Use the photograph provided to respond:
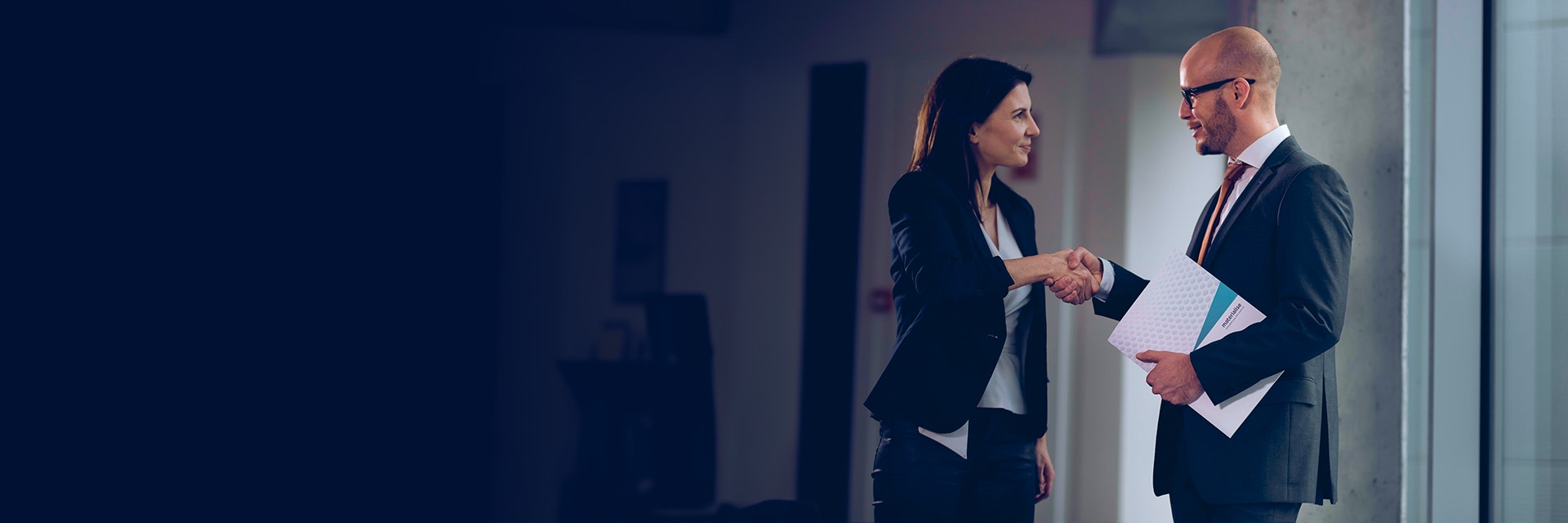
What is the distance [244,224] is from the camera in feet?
8.86

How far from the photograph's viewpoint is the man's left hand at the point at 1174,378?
1.64m

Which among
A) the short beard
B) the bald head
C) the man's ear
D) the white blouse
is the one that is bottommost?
the white blouse

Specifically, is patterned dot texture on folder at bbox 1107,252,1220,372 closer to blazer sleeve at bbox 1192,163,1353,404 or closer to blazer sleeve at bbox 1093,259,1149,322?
blazer sleeve at bbox 1192,163,1353,404

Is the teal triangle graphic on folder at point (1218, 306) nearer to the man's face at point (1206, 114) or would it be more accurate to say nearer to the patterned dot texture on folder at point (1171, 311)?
the patterned dot texture on folder at point (1171, 311)

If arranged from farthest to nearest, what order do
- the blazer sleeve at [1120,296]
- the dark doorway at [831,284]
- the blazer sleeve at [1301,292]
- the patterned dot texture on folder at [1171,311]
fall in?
the dark doorway at [831,284] → the blazer sleeve at [1120,296] → the patterned dot texture on folder at [1171,311] → the blazer sleeve at [1301,292]

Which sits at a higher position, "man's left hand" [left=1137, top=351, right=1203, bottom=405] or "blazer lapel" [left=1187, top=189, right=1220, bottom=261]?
"blazer lapel" [left=1187, top=189, right=1220, bottom=261]

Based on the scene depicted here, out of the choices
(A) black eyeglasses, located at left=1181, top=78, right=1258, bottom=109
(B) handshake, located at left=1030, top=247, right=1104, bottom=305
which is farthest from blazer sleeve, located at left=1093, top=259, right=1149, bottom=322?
(A) black eyeglasses, located at left=1181, top=78, right=1258, bottom=109

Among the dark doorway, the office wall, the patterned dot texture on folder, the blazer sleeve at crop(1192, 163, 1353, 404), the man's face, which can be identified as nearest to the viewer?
the blazer sleeve at crop(1192, 163, 1353, 404)

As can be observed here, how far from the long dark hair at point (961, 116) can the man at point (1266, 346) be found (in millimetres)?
430

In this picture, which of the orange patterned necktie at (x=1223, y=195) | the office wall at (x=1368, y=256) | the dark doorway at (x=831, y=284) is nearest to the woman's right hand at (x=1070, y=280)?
the orange patterned necktie at (x=1223, y=195)

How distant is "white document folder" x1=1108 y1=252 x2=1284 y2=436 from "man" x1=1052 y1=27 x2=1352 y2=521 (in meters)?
0.02

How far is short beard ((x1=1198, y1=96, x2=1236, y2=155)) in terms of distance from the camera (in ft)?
5.77

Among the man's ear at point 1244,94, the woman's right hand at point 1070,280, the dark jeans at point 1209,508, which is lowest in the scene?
the dark jeans at point 1209,508

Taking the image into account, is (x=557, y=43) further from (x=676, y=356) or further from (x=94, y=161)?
(x=94, y=161)
